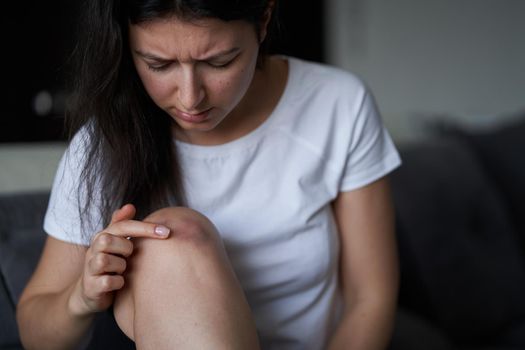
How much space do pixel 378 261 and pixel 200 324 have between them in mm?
425

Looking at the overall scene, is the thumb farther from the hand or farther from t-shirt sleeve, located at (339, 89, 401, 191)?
t-shirt sleeve, located at (339, 89, 401, 191)

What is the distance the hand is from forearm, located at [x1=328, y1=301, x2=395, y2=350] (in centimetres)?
40

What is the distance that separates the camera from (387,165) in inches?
47.3

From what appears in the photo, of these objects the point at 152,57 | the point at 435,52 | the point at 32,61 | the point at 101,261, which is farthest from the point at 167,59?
the point at 435,52

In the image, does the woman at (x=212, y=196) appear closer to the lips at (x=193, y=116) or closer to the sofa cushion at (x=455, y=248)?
the lips at (x=193, y=116)

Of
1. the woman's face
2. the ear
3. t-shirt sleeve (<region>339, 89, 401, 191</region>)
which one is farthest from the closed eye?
t-shirt sleeve (<region>339, 89, 401, 191</region>)

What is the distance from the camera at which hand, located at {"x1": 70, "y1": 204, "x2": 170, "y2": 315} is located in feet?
3.02

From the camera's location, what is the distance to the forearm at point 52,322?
1025mm

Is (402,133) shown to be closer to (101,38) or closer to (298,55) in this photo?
(298,55)

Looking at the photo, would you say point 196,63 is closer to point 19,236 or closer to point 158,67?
point 158,67

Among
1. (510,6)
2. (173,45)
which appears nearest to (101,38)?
(173,45)

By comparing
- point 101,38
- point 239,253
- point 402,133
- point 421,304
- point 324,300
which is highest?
point 101,38

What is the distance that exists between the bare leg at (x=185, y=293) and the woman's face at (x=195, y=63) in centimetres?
15

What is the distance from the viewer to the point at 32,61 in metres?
2.18
